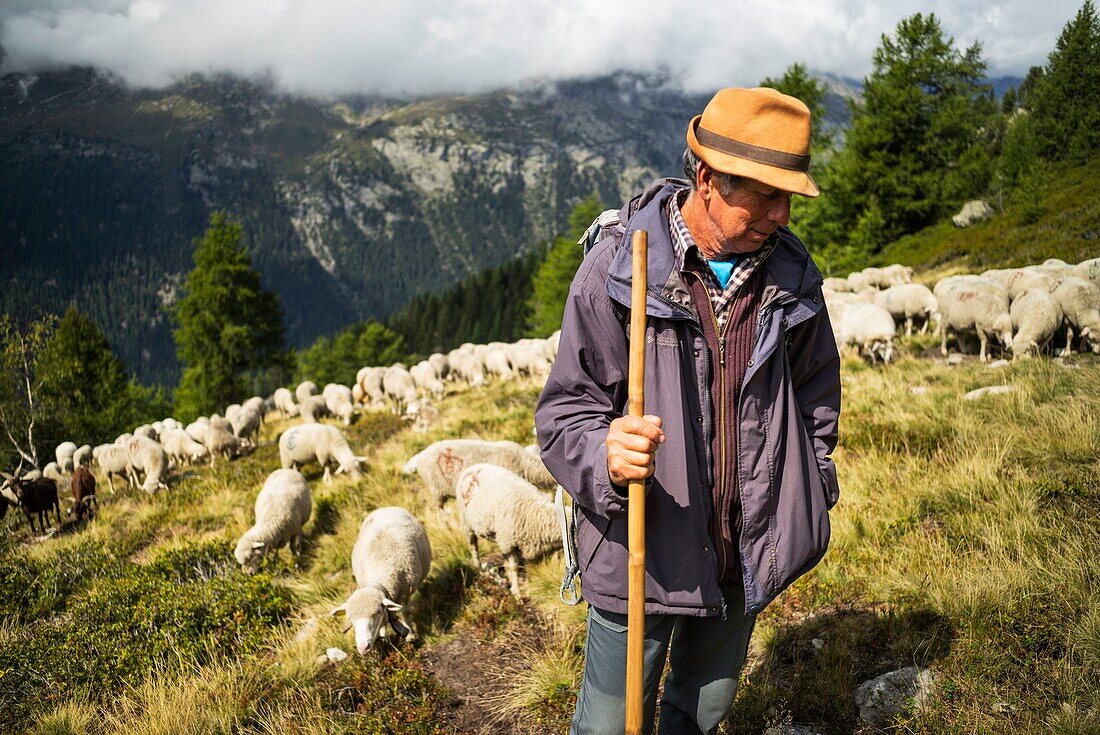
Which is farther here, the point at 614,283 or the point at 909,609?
the point at 909,609

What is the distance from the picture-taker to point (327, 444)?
42.8ft

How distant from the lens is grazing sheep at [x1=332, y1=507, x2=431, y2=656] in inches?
215

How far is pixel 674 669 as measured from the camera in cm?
279

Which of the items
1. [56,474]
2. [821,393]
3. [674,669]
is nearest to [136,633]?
[674,669]

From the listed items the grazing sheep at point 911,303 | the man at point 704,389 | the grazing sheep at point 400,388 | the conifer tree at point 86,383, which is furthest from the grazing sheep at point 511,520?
the conifer tree at point 86,383

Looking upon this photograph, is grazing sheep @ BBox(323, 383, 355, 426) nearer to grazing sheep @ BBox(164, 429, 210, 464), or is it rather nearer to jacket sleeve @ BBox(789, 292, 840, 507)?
grazing sheep @ BBox(164, 429, 210, 464)

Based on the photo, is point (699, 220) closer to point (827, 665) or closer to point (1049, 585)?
point (827, 665)

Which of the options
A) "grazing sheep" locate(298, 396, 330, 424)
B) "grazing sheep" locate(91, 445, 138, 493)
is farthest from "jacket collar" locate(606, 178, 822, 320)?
"grazing sheep" locate(298, 396, 330, 424)

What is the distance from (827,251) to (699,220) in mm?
36130

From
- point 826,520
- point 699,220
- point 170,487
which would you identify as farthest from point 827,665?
point 170,487

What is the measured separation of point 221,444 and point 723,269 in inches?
809

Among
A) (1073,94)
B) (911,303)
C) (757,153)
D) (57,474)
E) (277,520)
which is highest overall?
(1073,94)

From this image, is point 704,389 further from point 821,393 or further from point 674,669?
point 674,669

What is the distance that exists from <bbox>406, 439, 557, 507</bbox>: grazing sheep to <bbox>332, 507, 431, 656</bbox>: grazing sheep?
2122mm
